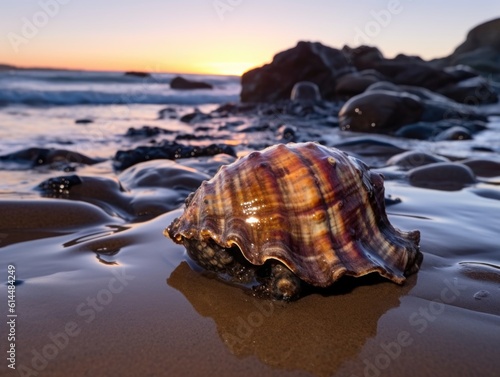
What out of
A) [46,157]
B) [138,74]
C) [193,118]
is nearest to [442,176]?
[46,157]

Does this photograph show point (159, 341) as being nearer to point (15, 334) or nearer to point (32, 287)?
point (15, 334)

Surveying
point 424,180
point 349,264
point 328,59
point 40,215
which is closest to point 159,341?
point 349,264

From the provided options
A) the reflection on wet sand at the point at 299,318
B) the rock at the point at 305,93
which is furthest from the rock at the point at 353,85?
the reflection on wet sand at the point at 299,318

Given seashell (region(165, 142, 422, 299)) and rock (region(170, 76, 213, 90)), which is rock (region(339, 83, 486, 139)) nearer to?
seashell (region(165, 142, 422, 299))

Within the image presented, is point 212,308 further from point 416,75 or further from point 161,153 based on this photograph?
point 416,75

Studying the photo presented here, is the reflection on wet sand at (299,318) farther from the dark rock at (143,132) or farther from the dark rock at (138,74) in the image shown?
the dark rock at (138,74)

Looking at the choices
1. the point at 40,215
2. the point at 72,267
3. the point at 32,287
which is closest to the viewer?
the point at 32,287
